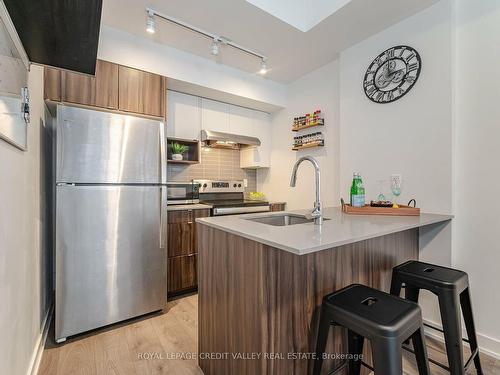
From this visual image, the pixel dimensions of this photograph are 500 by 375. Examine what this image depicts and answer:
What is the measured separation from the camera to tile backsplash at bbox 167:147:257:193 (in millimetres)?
3180

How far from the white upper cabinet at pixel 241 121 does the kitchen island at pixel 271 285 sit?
2247 millimetres

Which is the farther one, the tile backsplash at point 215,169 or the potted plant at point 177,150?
the tile backsplash at point 215,169

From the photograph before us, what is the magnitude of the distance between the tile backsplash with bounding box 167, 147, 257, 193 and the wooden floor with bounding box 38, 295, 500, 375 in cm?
168

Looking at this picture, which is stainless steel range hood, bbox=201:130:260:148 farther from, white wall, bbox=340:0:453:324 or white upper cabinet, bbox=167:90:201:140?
white wall, bbox=340:0:453:324

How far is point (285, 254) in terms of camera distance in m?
1.06

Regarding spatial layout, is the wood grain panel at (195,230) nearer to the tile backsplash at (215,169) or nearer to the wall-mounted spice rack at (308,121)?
the tile backsplash at (215,169)

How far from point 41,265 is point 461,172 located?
323 centimetres

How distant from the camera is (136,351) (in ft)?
5.76

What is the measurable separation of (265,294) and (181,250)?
1.70 meters

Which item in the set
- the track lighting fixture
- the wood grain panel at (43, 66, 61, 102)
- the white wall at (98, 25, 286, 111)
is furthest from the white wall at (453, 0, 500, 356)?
the wood grain panel at (43, 66, 61, 102)

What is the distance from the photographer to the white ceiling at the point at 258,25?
201cm

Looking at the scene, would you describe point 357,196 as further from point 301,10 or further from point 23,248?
point 23,248

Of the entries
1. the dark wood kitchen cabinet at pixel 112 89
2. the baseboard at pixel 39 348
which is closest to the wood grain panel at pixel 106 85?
the dark wood kitchen cabinet at pixel 112 89

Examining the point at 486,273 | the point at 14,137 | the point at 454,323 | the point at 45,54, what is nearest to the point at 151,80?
the point at 45,54
